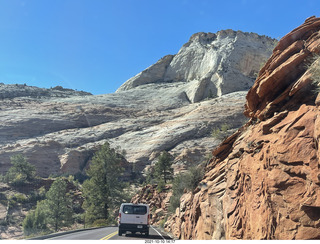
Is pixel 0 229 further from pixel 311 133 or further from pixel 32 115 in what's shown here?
pixel 32 115

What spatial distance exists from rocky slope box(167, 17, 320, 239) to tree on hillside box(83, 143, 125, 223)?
2280 centimetres

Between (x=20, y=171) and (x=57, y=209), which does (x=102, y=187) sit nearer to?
(x=57, y=209)

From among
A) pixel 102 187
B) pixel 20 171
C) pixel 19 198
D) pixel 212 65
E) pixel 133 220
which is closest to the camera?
pixel 133 220

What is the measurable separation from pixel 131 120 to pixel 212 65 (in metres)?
50.9

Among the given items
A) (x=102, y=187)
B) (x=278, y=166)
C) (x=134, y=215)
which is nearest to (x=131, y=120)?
(x=102, y=187)

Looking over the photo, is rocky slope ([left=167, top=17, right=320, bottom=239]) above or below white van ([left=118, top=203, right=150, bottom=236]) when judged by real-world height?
above

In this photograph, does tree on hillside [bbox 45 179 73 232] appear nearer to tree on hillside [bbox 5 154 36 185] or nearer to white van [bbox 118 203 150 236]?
tree on hillside [bbox 5 154 36 185]

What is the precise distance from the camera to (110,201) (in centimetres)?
3481

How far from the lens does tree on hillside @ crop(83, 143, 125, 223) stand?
34172mm

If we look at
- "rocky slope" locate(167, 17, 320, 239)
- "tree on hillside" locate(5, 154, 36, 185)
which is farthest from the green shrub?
"rocky slope" locate(167, 17, 320, 239)

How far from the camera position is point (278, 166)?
777 centimetres

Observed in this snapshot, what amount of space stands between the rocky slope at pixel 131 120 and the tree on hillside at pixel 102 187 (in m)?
18.8

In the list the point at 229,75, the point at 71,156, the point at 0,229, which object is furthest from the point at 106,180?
the point at 229,75

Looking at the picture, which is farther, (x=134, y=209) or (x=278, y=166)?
(x=134, y=209)
